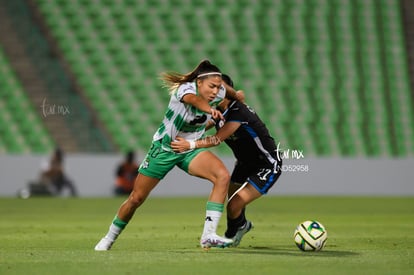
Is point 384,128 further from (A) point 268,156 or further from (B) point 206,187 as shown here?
(A) point 268,156

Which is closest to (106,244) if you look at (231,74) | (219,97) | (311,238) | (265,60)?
(219,97)

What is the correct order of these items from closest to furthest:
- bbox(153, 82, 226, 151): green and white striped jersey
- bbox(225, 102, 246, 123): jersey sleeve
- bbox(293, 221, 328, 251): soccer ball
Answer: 1. bbox(153, 82, 226, 151): green and white striped jersey
2. bbox(293, 221, 328, 251): soccer ball
3. bbox(225, 102, 246, 123): jersey sleeve

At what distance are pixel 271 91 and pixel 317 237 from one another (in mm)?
18415

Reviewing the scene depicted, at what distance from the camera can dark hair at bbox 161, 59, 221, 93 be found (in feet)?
32.1

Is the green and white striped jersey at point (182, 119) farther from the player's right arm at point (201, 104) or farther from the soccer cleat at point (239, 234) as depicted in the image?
the soccer cleat at point (239, 234)

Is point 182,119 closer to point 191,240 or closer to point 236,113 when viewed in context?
point 236,113

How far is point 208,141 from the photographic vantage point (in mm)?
9953

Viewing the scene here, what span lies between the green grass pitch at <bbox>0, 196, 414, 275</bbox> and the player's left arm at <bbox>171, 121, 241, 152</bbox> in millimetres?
1118

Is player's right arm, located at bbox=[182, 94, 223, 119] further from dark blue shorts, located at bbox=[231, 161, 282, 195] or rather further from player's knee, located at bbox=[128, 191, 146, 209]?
Answer: dark blue shorts, located at bbox=[231, 161, 282, 195]

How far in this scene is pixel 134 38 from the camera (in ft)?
95.1

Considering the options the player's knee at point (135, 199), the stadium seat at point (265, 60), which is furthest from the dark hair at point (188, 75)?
the stadium seat at point (265, 60)

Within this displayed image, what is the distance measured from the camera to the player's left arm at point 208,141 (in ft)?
32.2

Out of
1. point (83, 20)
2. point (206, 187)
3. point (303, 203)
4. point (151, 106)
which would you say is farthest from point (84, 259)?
point (83, 20)

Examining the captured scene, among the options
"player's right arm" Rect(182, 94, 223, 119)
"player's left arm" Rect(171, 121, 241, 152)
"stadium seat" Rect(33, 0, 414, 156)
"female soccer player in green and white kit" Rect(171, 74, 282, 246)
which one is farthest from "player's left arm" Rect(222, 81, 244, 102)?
"stadium seat" Rect(33, 0, 414, 156)
